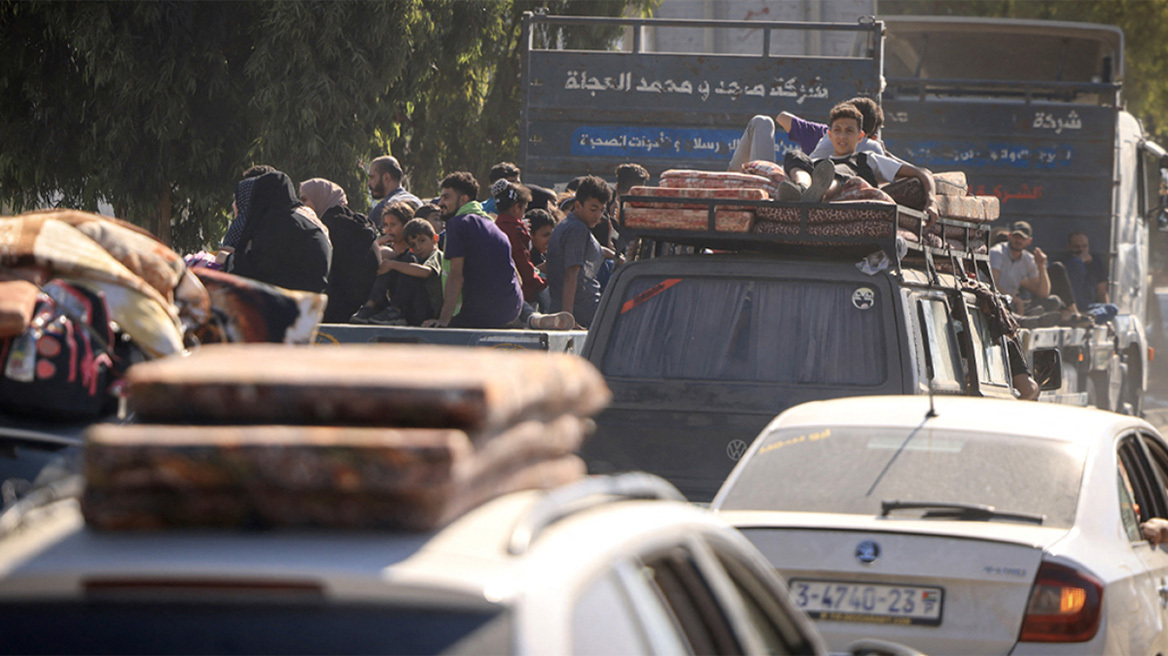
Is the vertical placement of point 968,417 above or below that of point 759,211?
below

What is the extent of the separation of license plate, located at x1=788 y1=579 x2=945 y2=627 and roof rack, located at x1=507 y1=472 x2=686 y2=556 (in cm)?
216

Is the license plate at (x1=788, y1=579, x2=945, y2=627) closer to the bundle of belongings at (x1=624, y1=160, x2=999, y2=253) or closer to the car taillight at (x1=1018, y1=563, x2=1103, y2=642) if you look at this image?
the car taillight at (x1=1018, y1=563, x2=1103, y2=642)

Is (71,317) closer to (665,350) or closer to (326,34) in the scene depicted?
(665,350)

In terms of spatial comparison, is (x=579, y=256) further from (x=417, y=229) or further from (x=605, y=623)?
(x=605, y=623)

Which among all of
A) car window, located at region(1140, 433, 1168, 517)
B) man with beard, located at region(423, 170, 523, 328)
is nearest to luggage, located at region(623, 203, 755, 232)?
car window, located at region(1140, 433, 1168, 517)

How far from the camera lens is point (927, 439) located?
5355 millimetres

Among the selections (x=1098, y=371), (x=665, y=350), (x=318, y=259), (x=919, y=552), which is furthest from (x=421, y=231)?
(x=1098, y=371)

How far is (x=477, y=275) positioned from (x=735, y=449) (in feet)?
9.85

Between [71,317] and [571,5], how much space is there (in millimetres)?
20822

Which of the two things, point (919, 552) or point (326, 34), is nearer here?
point (919, 552)

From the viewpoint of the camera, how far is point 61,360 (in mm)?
4016

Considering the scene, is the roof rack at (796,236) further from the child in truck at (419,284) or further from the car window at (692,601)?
the car window at (692,601)

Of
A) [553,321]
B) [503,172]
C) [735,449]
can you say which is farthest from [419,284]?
[735,449]

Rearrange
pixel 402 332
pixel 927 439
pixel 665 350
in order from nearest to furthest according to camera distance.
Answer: pixel 927 439 < pixel 665 350 < pixel 402 332
